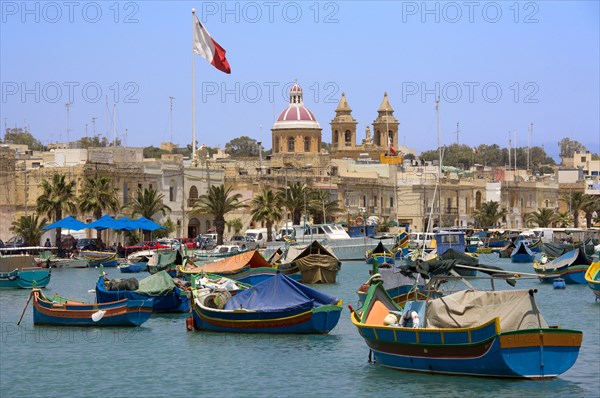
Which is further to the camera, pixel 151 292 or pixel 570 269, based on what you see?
pixel 570 269

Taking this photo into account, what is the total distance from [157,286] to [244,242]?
148ft

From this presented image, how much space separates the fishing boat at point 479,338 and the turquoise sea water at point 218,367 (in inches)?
13.0

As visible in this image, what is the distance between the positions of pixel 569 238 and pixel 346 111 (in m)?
49.1

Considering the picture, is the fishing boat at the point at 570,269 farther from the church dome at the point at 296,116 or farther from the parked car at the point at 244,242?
the church dome at the point at 296,116

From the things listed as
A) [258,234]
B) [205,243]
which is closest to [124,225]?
[205,243]

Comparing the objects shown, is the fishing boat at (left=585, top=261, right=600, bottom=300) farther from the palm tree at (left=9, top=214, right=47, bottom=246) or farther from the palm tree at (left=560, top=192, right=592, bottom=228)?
the palm tree at (left=560, top=192, right=592, bottom=228)

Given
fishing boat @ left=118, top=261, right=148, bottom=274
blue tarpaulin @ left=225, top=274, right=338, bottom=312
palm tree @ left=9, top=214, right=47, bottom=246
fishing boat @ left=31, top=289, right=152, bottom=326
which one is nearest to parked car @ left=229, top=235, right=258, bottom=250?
fishing boat @ left=118, top=261, right=148, bottom=274

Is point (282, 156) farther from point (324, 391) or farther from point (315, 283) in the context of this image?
point (324, 391)

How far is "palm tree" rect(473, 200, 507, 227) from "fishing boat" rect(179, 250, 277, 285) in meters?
65.9

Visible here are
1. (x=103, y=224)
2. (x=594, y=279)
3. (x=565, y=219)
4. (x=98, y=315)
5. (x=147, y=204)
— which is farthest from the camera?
(x=565, y=219)

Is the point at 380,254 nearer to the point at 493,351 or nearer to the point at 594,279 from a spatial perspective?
the point at 594,279

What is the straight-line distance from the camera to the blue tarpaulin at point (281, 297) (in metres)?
33.4

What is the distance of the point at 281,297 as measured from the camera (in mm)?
33625

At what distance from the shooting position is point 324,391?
26.1m
